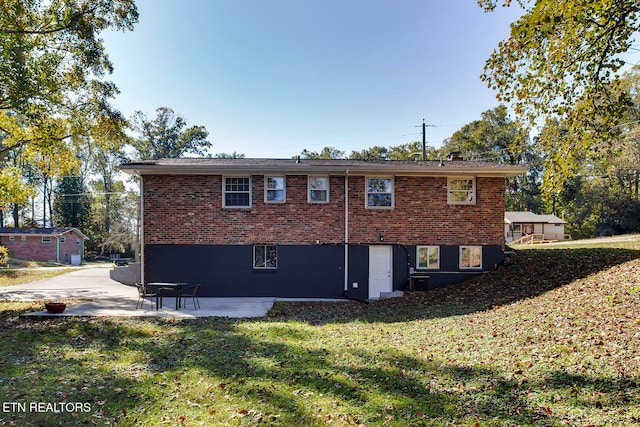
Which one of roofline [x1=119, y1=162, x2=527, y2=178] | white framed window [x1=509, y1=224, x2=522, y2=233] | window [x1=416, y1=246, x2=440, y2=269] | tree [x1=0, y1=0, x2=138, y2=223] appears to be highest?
tree [x1=0, y1=0, x2=138, y2=223]

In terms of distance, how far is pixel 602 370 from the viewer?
4.38 meters

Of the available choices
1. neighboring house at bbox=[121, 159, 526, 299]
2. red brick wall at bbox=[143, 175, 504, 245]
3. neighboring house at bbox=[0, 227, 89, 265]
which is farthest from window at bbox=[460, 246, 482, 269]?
neighboring house at bbox=[0, 227, 89, 265]

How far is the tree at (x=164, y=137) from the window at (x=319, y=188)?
Answer: 3564cm

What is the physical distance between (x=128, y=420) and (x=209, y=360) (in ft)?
6.41

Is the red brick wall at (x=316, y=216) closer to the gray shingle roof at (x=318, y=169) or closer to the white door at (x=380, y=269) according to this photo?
the gray shingle roof at (x=318, y=169)

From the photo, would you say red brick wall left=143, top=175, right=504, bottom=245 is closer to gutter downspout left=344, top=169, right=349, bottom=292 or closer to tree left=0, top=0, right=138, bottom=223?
gutter downspout left=344, top=169, right=349, bottom=292

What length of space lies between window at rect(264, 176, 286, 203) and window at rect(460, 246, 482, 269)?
7304 mm

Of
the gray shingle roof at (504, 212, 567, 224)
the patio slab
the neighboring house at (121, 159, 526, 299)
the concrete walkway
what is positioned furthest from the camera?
the gray shingle roof at (504, 212, 567, 224)

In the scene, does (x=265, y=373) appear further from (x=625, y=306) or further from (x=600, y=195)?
(x=600, y=195)

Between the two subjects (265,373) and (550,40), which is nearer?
(265,373)

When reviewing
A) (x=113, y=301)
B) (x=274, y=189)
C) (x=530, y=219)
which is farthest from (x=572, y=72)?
(x=530, y=219)

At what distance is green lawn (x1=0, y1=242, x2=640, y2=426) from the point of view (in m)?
3.95

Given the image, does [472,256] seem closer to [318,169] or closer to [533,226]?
[318,169]

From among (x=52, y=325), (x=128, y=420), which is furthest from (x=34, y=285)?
(x=128, y=420)
